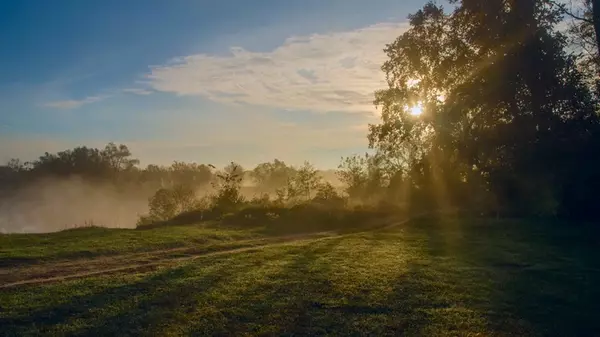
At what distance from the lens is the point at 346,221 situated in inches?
811

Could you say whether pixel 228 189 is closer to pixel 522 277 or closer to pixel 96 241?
pixel 96 241

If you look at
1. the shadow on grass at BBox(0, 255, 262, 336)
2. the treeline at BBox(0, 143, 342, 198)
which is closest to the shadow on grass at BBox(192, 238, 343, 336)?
the shadow on grass at BBox(0, 255, 262, 336)

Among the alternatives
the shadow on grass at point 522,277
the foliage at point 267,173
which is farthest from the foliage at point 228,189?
the foliage at point 267,173

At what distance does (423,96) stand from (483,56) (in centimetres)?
478

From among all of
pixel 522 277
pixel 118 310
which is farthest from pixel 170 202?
pixel 522 277

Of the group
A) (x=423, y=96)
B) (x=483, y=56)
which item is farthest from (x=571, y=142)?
(x=423, y=96)

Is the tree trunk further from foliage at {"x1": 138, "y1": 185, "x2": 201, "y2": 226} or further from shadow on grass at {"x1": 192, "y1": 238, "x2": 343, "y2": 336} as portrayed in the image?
foliage at {"x1": 138, "y1": 185, "x2": 201, "y2": 226}

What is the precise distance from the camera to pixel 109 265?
1052cm

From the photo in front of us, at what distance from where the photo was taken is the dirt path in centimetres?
930

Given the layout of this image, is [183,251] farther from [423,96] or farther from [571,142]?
[423,96]

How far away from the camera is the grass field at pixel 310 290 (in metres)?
6.80

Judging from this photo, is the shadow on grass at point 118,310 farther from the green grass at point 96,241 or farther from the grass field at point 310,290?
the green grass at point 96,241

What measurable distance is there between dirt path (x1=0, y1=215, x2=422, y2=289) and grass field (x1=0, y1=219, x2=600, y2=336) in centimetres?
6

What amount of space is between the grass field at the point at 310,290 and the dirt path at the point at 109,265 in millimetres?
55
